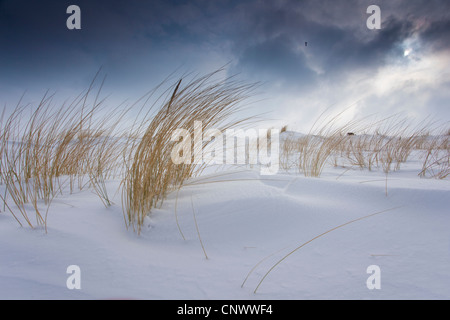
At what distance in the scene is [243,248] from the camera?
86 centimetres

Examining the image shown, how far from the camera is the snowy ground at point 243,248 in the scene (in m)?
0.64

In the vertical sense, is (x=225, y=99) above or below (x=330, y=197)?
above

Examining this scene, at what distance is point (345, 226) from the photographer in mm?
929

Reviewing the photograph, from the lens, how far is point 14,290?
63 centimetres

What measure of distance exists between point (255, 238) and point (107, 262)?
566mm

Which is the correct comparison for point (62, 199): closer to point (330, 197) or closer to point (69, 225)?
point (69, 225)

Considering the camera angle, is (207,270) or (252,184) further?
(252,184)

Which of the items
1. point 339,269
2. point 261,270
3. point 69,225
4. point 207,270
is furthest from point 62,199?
point 339,269

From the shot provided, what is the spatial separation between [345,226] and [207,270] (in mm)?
621

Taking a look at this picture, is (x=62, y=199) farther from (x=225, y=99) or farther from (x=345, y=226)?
(x=345, y=226)

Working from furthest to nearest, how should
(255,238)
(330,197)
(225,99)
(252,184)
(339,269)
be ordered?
(225,99) < (252,184) < (330,197) < (255,238) < (339,269)

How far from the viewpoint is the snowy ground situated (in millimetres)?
639
